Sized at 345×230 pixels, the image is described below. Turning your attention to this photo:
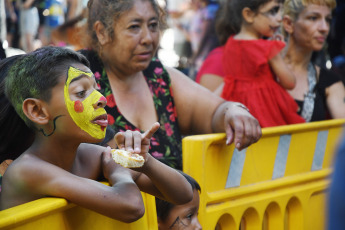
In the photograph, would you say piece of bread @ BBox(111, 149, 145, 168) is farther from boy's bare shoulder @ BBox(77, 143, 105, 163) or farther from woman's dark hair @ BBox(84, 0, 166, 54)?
woman's dark hair @ BBox(84, 0, 166, 54)

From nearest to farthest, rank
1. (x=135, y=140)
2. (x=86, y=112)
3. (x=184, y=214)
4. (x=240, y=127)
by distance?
(x=135, y=140) < (x=86, y=112) < (x=184, y=214) < (x=240, y=127)

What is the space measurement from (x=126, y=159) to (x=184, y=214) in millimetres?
686

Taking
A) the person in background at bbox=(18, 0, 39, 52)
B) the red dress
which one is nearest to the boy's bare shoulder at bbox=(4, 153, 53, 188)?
the red dress

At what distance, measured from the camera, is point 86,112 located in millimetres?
2254

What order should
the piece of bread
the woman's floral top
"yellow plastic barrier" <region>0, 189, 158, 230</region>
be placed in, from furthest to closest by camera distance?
the woman's floral top < the piece of bread < "yellow plastic barrier" <region>0, 189, 158, 230</region>

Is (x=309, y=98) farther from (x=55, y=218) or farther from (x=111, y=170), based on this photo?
(x=55, y=218)

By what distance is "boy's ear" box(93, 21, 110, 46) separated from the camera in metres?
3.34

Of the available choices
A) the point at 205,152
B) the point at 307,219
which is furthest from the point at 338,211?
the point at 307,219

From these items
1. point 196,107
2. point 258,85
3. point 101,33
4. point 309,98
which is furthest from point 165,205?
point 309,98

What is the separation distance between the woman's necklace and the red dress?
0.34 ft

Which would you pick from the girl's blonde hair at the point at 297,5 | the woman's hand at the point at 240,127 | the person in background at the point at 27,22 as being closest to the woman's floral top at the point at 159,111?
the woman's hand at the point at 240,127

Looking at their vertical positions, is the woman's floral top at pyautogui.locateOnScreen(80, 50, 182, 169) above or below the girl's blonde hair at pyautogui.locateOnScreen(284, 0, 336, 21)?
below

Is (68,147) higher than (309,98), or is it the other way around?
(68,147)

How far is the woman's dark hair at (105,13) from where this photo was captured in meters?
3.30
